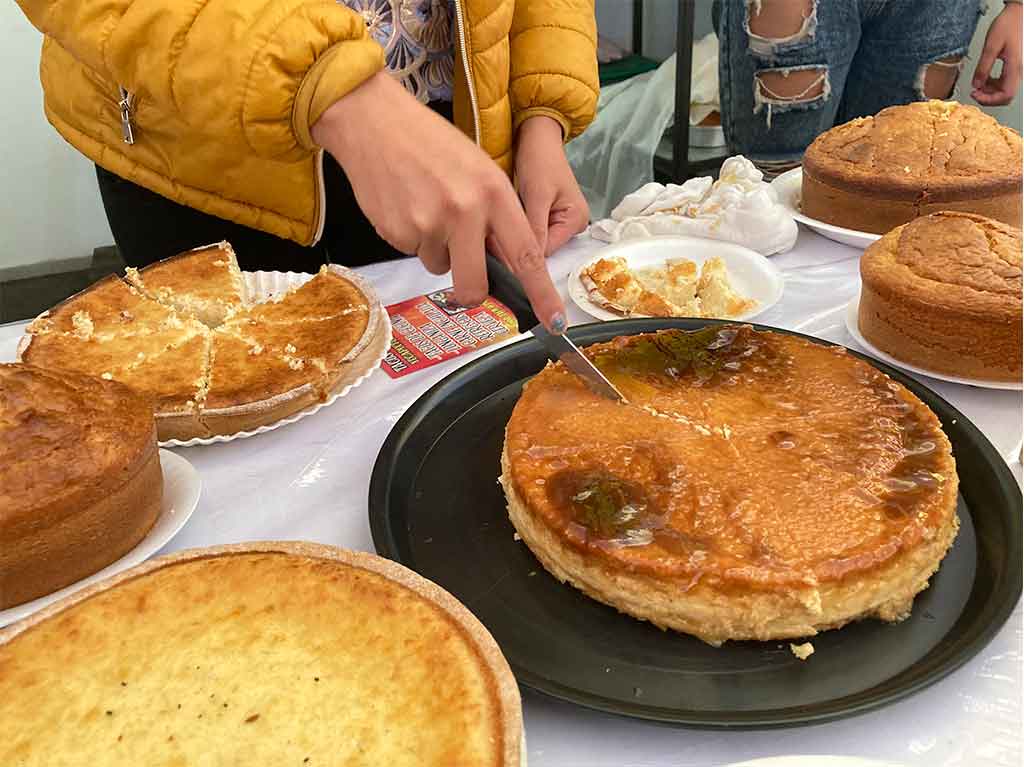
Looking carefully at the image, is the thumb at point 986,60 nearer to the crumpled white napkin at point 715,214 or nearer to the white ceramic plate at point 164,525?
the crumpled white napkin at point 715,214

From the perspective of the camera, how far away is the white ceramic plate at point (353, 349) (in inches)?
56.0

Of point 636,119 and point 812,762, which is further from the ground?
point 812,762

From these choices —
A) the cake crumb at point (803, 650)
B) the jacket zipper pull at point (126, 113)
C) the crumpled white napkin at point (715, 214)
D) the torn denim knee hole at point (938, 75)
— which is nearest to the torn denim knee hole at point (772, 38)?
the torn denim knee hole at point (938, 75)

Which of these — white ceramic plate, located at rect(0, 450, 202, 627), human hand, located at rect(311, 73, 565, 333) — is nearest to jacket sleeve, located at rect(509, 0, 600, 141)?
human hand, located at rect(311, 73, 565, 333)

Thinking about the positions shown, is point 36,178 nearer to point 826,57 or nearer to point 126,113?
point 126,113

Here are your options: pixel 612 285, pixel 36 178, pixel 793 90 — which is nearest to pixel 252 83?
pixel 612 285

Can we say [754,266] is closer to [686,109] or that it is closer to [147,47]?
[147,47]

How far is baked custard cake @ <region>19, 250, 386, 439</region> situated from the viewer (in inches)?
56.5

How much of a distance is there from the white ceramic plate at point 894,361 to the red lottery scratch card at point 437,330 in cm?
68

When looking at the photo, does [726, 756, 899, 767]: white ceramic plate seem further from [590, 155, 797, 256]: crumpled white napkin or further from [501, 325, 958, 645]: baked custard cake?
[590, 155, 797, 256]: crumpled white napkin

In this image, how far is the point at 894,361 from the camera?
1596 millimetres

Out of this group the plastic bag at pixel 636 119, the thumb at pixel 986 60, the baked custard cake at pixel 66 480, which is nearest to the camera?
the baked custard cake at pixel 66 480

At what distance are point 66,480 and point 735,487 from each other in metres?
0.87

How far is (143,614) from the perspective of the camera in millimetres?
899
